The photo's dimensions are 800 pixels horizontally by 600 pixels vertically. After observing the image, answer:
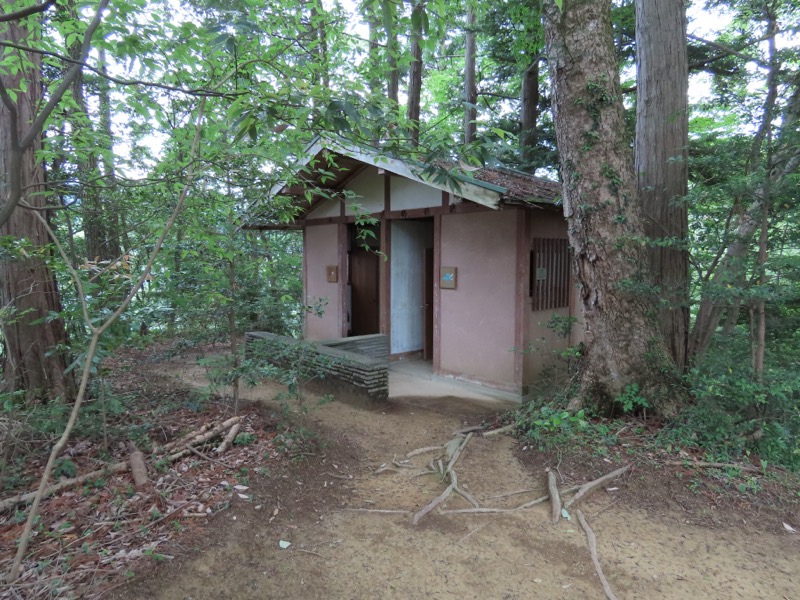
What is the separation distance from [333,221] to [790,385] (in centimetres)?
710

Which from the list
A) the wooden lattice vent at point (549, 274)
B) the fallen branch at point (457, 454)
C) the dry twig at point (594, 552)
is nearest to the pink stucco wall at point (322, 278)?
the wooden lattice vent at point (549, 274)

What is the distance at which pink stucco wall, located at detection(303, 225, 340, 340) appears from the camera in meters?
8.88

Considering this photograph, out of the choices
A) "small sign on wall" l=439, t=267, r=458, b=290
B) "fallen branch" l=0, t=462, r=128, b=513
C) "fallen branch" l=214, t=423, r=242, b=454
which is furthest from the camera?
"small sign on wall" l=439, t=267, r=458, b=290

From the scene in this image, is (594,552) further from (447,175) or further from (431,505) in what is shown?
(447,175)

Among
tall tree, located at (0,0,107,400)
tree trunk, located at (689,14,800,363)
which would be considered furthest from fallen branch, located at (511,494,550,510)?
tall tree, located at (0,0,107,400)

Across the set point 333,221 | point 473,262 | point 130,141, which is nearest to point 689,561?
point 473,262

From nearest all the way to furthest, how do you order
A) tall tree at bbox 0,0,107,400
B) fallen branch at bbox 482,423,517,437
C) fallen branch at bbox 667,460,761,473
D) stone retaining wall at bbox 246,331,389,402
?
fallen branch at bbox 667,460,761,473 → tall tree at bbox 0,0,107,400 → fallen branch at bbox 482,423,517,437 → stone retaining wall at bbox 246,331,389,402

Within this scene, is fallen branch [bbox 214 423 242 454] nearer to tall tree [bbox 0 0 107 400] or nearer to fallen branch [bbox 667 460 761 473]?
tall tree [bbox 0 0 107 400]

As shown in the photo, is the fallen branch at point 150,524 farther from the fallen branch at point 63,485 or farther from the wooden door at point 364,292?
the wooden door at point 364,292

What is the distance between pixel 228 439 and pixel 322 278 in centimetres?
521

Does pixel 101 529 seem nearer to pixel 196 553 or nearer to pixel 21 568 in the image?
pixel 21 568

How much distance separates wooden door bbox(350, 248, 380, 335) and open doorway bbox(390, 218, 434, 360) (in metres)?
0.52

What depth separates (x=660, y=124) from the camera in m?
4.74

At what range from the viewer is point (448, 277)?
7.05 metres
